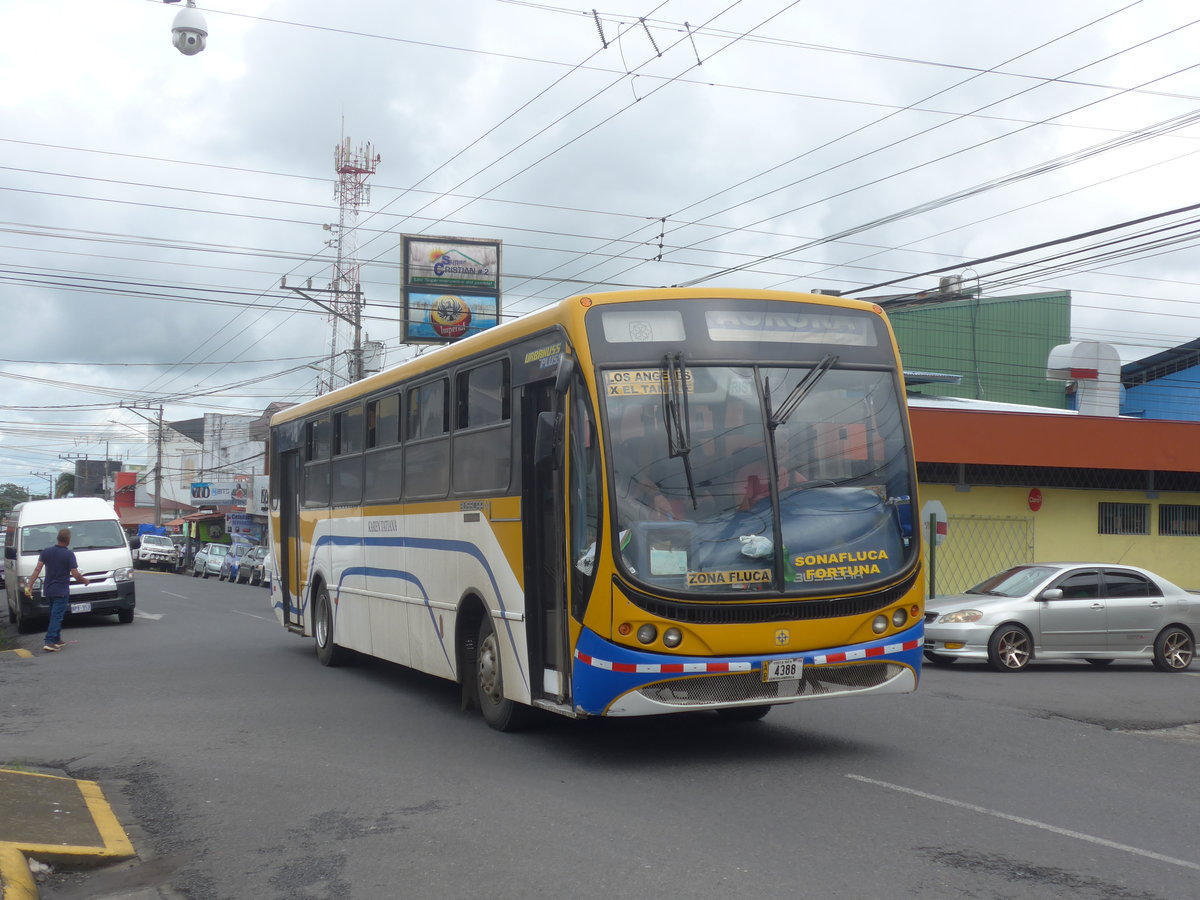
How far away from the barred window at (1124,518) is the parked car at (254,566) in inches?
1166

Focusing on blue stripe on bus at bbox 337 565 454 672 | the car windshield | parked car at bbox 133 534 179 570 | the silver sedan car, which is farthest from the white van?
parked car at bbox 133 534 179 570

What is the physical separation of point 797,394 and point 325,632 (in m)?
8.90

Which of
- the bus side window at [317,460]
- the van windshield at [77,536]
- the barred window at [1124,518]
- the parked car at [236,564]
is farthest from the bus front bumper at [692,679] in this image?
the parked car at [236,564]

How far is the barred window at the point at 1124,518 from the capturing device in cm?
2834

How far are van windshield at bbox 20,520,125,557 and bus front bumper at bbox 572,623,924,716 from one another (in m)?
18.0

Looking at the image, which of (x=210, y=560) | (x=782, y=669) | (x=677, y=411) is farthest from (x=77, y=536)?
(x=210, y=560)

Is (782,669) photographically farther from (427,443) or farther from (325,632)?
(325,632)

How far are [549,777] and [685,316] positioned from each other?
3.36 m

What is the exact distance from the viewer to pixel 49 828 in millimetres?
7008

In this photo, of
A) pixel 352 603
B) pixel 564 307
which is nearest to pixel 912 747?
pixel 564 307

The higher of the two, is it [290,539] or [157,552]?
[290,539]

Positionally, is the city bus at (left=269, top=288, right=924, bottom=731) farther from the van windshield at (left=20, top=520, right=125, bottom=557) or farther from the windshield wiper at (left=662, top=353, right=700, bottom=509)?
the van windshield at (left=20, top=520, right=125, bottom=557)

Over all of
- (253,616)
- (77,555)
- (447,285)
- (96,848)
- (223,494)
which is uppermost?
(447,285)

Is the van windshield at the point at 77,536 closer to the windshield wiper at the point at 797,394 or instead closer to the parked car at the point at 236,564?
the windshield wiper at the point at 797,394
